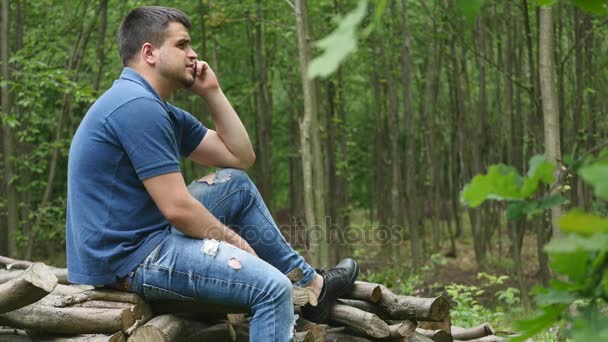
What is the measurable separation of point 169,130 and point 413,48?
38.4ft

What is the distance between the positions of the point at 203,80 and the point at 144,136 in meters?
0.73

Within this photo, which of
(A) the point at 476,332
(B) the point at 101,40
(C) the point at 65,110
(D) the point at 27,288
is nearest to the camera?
(D) the point at 27,288

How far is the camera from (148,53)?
3457mm

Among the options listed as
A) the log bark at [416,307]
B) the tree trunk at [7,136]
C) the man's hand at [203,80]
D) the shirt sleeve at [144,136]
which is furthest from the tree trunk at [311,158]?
the shirt sleeve at [144,136]

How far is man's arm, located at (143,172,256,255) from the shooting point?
10.2 feet

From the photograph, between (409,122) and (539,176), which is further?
(409,122)

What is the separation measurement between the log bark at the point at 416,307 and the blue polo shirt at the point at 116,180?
158 centimetres

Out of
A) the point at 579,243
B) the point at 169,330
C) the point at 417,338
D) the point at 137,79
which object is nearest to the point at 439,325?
the point at 417,338

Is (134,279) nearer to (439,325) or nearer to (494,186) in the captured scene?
(439,325)

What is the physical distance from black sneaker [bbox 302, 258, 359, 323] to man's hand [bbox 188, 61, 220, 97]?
115 centimetres

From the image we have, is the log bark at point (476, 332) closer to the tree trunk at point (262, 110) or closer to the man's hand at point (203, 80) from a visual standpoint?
the man's hand at point (203, 80)

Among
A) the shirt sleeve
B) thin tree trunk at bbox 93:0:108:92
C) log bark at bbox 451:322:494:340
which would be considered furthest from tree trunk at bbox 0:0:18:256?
log bark at bbox 451:322:494:340

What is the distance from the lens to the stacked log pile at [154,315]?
321 centimetres

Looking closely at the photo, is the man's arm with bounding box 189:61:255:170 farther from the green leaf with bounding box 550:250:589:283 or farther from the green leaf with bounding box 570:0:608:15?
the green leaf with bounding box 550:250:589:283
